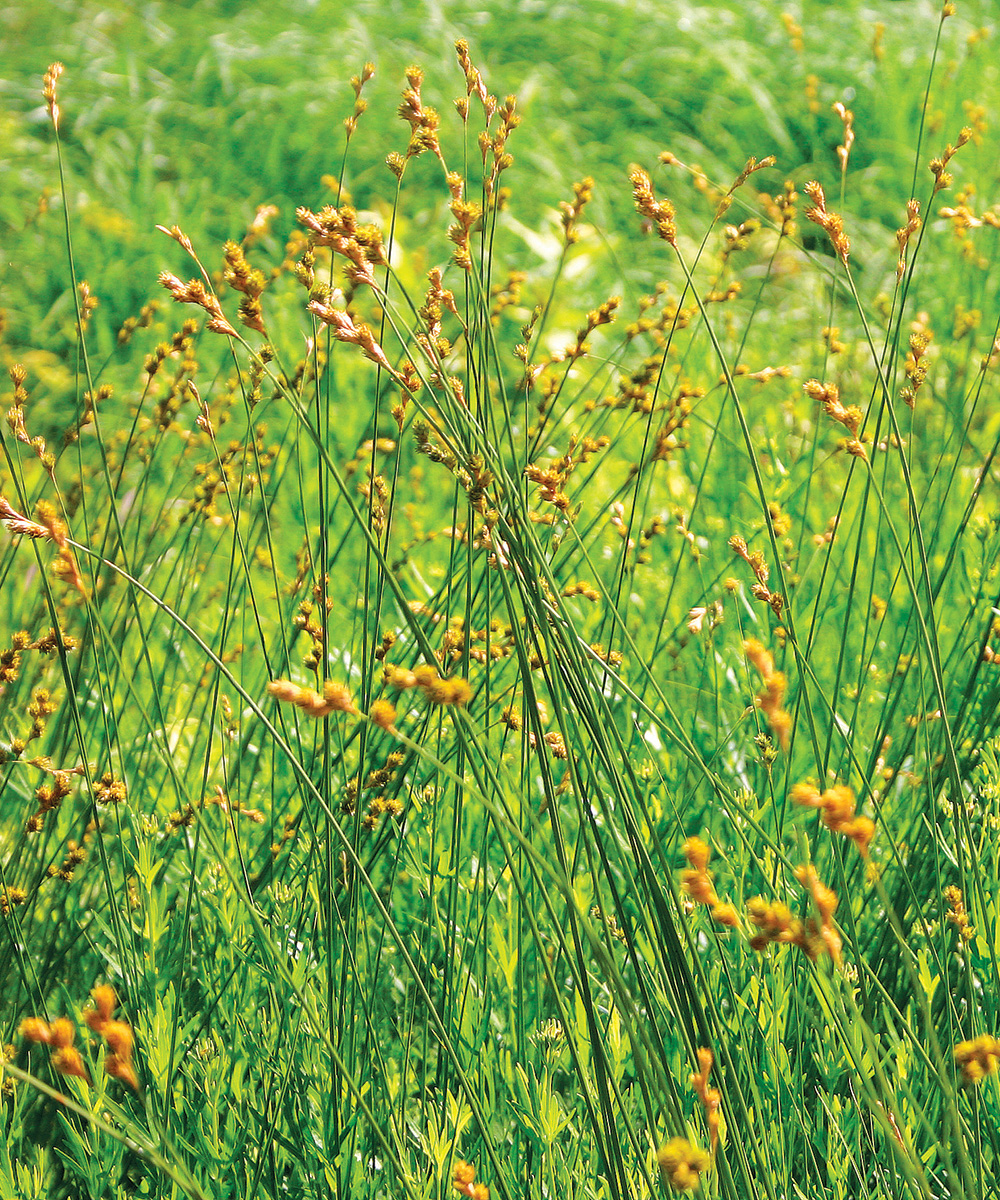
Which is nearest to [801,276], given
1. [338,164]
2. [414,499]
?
[338,164]

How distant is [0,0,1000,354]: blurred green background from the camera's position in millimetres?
3928

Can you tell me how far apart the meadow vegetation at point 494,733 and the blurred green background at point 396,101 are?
0.38 feet

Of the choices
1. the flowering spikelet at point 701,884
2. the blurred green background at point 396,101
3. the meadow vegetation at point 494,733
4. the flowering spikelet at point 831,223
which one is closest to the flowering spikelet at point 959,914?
the meadow vegetation at point 494,733

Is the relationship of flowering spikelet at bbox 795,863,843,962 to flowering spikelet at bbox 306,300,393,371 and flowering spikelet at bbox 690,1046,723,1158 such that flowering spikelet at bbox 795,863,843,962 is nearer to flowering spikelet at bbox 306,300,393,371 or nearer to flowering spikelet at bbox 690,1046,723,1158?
flowering spikelet at bbox 690,1046,723,1158

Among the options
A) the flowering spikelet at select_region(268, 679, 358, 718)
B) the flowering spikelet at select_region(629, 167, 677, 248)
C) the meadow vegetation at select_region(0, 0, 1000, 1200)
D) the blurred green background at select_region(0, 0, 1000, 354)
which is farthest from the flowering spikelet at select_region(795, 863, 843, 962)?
the blurred green background at select_region(0, 0, 1000, 354)

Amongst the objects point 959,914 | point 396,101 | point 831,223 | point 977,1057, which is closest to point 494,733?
point 959,914

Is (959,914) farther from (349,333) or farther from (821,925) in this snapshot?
(349,333)

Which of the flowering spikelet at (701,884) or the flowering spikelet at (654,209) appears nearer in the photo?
the flowering spikelet at (701,884)

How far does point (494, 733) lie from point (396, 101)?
12.5 feet

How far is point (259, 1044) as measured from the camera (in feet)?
3.90

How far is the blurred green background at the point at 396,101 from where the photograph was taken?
3.93 m

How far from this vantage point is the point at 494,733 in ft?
5.48

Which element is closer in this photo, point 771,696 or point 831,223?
point 771,696

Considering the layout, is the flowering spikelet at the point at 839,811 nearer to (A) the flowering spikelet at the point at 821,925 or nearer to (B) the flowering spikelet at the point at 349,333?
(A) the flowering spikelet at the point at 821,925
